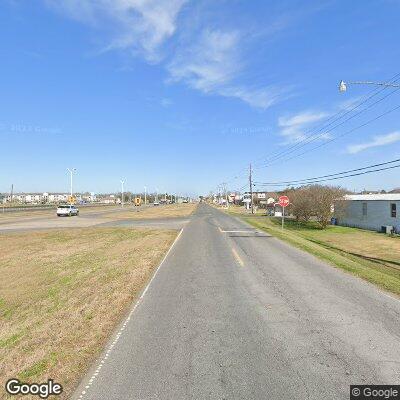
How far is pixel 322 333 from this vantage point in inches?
280

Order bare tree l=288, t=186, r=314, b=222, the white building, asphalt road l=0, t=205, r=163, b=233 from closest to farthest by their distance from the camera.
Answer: asphalt road l=0, t=205, r=163, b=233 < the white building < bare tree l=288, t=186, r=314, b=222

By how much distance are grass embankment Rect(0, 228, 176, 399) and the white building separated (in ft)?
83.3

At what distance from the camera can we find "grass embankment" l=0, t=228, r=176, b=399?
6145 mm

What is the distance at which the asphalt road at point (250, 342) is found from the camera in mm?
5148

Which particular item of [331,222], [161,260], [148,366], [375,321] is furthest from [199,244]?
[331,222]

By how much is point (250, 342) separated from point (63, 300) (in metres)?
6.14

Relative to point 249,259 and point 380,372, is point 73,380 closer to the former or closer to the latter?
point 380,372

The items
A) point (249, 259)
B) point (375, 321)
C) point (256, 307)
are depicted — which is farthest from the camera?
point (249, 259)

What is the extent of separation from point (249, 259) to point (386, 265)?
7.97 meters

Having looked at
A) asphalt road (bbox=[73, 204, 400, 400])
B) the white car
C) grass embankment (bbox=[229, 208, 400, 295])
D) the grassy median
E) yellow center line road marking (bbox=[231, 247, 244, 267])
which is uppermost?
the white car

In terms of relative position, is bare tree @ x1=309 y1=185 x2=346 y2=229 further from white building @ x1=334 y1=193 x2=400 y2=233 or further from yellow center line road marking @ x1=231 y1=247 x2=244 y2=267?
yellow center line road marking @ x1=231 y1=247 x2=244 y2=267

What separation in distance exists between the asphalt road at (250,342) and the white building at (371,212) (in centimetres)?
2932

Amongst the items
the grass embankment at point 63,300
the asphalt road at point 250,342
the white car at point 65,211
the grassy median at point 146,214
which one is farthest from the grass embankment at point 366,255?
the white car at point 65,211

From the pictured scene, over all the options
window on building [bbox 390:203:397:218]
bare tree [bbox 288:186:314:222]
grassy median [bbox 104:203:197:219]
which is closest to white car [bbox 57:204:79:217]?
grassy median [bbox 104:203:197:219]
